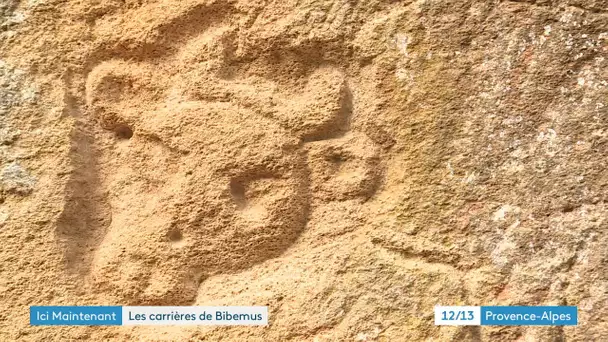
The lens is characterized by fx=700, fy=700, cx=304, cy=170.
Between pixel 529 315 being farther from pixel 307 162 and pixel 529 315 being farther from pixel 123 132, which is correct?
pixel 123 132

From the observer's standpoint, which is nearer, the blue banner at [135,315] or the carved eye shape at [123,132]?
the blue banner at [135,315]

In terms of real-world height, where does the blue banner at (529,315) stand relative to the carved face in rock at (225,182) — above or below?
below

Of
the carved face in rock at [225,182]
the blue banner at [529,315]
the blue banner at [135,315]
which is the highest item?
the carved face in rock at [225,182]

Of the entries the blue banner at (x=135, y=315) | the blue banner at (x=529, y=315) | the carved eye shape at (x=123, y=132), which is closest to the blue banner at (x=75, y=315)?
the blue banner at (x=135, y=315)

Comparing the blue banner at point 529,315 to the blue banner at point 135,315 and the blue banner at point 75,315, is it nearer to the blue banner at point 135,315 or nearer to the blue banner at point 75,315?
the blue banner at point 135,315

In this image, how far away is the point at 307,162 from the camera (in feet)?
4.46

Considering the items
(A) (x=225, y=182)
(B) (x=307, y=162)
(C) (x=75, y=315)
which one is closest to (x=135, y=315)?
(C) (x=75, y=315)

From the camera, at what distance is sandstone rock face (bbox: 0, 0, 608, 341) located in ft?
4.15

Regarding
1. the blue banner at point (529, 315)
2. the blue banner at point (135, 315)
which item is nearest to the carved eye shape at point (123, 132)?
the blue banner at point (135, 315)

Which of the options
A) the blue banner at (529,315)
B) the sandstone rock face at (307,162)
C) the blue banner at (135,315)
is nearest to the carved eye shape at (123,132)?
the sandstone rock face at (307,162)

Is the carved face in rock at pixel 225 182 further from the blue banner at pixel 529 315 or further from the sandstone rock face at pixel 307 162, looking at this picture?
the blue banner at pixel 529 315

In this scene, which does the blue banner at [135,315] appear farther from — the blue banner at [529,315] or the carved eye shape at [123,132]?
the blue banner at [529,315]

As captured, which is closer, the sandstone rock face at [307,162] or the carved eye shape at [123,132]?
the sandstone rock face at [307,162]

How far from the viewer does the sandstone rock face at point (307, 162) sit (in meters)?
1.27
